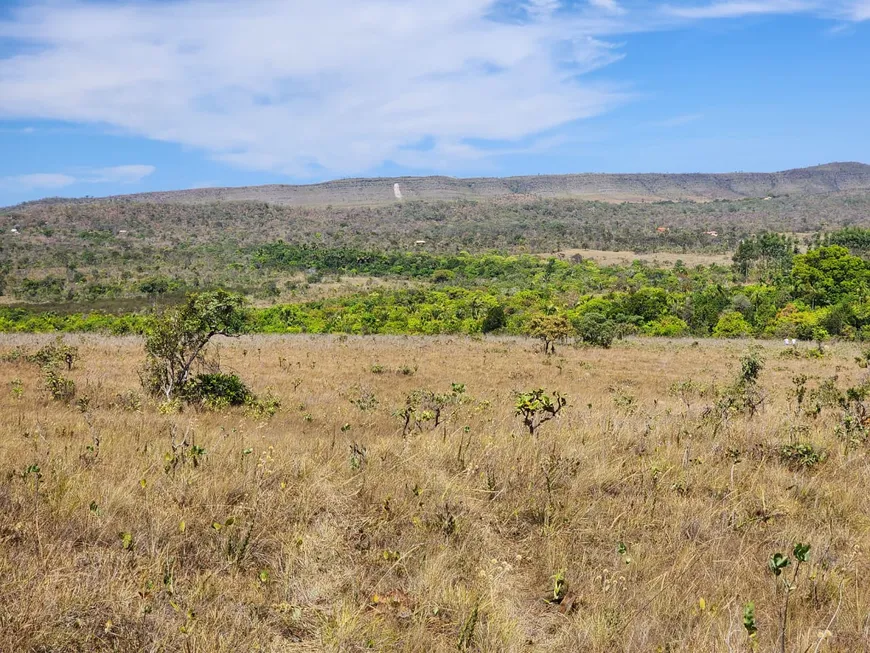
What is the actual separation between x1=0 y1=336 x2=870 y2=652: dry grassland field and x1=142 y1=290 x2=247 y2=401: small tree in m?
10.2

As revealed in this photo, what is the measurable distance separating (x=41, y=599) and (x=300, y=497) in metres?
1.44

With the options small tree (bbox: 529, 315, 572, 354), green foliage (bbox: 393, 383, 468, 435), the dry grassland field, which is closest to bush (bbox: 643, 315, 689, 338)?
small tree (bbox: 529, 315, 572, 354)

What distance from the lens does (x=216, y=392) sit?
16.5 m

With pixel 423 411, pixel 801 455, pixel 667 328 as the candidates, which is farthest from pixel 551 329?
pixel 801 455

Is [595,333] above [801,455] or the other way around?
the other way around

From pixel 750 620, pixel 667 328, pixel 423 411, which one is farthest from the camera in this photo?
pixel 667 328

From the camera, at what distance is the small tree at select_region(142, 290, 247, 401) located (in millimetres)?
15672

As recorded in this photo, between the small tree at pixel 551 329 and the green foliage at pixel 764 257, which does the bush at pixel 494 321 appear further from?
the green foliage at pixel 764 257

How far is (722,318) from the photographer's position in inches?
1930

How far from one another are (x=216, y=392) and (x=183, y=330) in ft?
6.15

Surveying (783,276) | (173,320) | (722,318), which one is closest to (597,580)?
(173,320)

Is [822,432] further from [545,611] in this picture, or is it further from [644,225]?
[644,225]

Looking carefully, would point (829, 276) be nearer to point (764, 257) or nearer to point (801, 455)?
point (764, 257)

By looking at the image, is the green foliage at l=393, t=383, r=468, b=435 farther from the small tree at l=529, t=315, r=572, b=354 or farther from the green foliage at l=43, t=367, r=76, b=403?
the small tree at l=529, t=315, r=572, b=354
